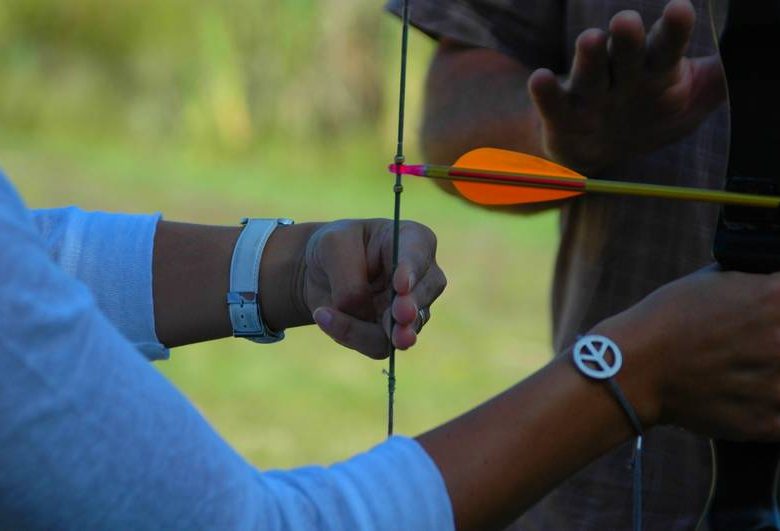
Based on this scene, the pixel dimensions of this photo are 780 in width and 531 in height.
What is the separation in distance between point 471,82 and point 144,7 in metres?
4.44

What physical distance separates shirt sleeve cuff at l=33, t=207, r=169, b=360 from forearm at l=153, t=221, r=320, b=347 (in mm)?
12

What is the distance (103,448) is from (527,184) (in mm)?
393

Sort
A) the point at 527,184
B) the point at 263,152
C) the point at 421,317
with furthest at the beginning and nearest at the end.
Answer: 1. the point at 263,152
2. the point at 421,317
3. the point at 527,184

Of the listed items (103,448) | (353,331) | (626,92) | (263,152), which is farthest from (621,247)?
(263,152)

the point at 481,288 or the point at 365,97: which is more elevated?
the point at 365,97

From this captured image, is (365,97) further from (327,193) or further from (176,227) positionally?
(176,227)

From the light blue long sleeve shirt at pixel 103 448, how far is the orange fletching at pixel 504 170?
0.89ft

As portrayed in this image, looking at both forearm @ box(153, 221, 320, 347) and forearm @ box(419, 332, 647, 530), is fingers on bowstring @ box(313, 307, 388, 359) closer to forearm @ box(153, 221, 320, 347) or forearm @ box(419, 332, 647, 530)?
forearm @ box(153, 221, 320, 347)

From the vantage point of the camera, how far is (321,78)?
16.7 ft

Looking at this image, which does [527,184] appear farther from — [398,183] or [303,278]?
[303,278]

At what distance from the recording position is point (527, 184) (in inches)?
36.4

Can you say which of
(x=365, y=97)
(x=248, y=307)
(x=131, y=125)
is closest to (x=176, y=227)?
(x=248, y=307)

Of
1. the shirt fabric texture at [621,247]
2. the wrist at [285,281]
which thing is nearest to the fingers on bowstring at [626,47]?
the shirt fabric texture at [621,247]

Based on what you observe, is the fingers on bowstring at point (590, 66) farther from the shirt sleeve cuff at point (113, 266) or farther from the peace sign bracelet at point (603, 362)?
the shirt sleeve cuff at point (113, 266)
